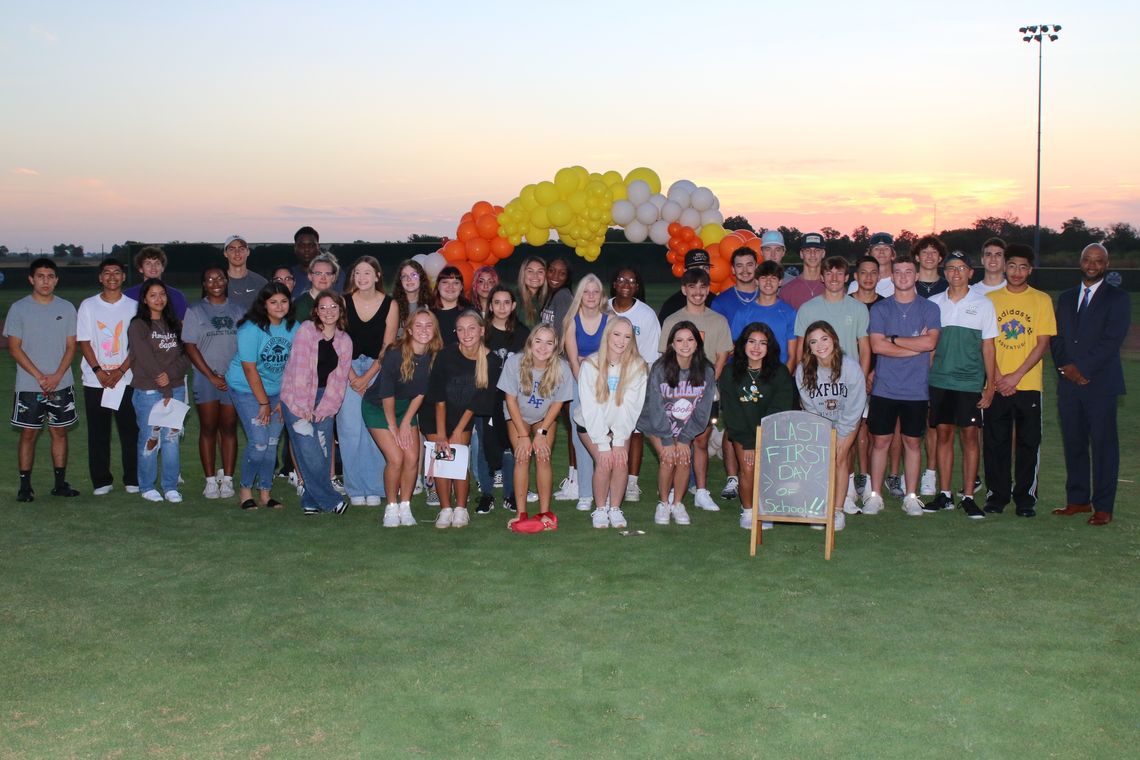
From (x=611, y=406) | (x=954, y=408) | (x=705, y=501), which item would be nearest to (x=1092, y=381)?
(x=954, y=408)

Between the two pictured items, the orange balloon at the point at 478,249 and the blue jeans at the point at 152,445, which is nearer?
the blue jeans at the point at 152,445

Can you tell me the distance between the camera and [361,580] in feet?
19.0

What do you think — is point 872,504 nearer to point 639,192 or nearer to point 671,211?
point 671,211

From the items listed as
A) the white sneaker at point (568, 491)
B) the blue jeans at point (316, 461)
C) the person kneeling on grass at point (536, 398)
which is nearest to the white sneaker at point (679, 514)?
the person kneeling on grass at point (536, 398)

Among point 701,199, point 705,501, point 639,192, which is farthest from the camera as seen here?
point 701,199

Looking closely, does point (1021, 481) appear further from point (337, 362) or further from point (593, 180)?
point (593, 180)

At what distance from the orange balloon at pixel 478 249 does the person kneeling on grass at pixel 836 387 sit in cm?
491

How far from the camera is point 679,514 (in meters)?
7.15

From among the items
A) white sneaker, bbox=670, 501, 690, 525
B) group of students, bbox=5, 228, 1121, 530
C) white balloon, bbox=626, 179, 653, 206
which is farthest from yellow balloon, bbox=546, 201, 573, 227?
white sneaker, bbox=670, 501, 690, 525

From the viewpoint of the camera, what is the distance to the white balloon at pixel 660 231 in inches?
448

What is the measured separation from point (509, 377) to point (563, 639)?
103 inches

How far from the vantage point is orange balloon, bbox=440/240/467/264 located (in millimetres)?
11242

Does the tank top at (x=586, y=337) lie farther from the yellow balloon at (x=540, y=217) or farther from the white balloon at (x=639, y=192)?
the white balloon at (x=639, y=192)

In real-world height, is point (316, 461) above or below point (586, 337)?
below
